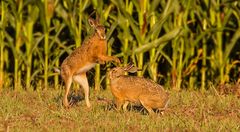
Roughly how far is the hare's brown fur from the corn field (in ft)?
8.93

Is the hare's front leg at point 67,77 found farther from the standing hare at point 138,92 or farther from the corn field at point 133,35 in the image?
the corn field at point 133,35

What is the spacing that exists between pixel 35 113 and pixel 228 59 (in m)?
6.03

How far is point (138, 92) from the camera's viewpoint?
29.0ft

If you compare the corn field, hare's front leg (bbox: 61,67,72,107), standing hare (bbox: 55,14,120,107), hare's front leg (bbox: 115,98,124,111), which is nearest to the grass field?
hare's front leg (bbox: 115,98,124,111)

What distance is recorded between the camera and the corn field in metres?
13.0

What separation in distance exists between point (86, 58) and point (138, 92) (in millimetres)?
1466

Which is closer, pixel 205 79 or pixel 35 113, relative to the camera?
pixel 35 113

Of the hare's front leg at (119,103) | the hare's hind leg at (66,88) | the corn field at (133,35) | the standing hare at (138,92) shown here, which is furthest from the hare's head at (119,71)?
the corn field at (133,35)

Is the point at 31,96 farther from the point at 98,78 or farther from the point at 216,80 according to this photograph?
the point at 216,80

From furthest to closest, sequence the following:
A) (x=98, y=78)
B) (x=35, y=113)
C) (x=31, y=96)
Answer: (x=98, y=78) < (x=31, y=96) < (x=35, y=113)

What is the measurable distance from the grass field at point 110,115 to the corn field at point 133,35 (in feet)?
7.60

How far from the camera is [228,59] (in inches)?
550

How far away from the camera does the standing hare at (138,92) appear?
8750mm

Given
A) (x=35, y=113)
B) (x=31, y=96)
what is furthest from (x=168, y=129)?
(x=31, y=96)
